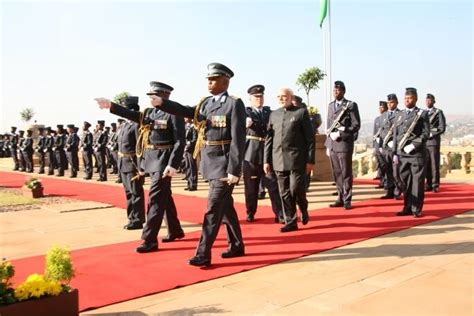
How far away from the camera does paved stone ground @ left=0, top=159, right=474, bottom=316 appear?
3.43m

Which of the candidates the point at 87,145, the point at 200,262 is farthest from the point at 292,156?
the point at 87,145

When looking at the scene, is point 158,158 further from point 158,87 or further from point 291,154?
point 291,154

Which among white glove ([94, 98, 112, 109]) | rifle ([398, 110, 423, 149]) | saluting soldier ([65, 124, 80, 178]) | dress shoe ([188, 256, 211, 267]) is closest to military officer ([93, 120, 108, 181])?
saluting soldier ([65, 124, 80, 178])

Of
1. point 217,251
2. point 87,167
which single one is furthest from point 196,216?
point 87,167

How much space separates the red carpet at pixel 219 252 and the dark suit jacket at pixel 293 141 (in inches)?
34.8

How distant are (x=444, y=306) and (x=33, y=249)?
14.6ft

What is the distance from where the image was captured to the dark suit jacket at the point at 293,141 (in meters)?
6.43

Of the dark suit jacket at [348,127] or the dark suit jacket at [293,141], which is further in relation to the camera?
the dark suit jacket at [348,127]

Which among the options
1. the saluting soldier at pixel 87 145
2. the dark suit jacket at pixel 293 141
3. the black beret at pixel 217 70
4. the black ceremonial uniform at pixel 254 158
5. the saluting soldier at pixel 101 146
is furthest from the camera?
the saluting soldier at pixel 87 145

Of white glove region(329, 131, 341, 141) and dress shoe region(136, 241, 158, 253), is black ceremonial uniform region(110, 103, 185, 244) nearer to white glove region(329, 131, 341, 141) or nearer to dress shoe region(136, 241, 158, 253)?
dress shoe region(136, 241, 158, 253)

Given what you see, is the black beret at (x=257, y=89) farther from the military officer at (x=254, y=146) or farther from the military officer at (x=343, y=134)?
the military officer at (x=343, y=134)

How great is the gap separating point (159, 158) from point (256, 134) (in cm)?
216

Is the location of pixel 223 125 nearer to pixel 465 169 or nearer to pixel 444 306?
pixel 444 306

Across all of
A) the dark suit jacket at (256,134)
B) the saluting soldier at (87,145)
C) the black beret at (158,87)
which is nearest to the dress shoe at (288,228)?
the dark suit jacket at (256,134)
